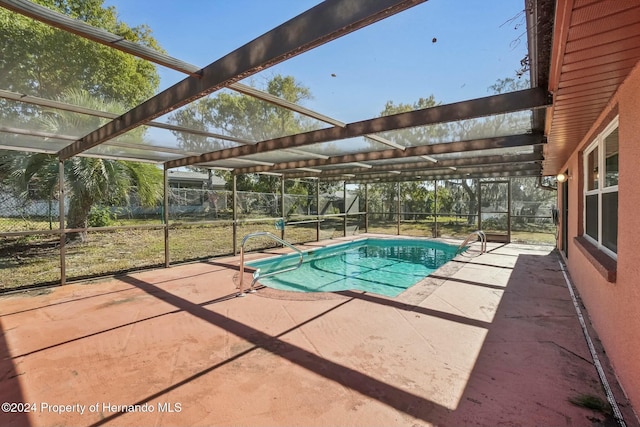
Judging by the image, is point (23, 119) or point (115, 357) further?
point (23, 119)

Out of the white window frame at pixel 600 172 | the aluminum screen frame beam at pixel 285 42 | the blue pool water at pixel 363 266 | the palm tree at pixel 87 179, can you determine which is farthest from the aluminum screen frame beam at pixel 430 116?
the palm tree at pixel 87 179

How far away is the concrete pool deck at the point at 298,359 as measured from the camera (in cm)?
208

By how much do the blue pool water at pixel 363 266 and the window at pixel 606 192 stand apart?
10.5 feet

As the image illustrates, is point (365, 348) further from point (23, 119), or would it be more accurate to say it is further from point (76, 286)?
point (76, 286)

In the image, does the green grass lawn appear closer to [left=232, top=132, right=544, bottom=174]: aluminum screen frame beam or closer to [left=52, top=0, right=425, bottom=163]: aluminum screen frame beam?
[left=232, top=132, right=544, bottom=174]: aluminum screen frame beam

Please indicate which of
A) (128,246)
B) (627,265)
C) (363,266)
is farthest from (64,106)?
(363,266)

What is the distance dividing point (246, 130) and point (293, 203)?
7.05 m

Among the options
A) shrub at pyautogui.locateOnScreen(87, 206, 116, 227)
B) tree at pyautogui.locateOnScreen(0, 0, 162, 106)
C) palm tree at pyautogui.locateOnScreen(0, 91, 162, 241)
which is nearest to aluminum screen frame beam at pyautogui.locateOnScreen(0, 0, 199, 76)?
tree at pyautogui.locateOnScreen(0, 0, 162, 106)

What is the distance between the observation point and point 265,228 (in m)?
11.5

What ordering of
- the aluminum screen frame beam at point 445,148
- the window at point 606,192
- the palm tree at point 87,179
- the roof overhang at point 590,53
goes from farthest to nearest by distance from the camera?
the palm tree at point 87,179, the aluminum screen frame beam at point 445,148, the window at point 606,192, the roof overhang at point 590,53

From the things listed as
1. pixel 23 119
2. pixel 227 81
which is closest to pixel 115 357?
pixel 227 81

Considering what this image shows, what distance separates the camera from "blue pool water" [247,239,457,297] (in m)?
6.67

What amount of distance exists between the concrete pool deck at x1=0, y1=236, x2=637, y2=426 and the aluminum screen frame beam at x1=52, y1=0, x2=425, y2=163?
91.4 inches

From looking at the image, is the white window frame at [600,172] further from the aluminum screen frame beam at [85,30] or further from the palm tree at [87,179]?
the palm tree at [87,179]
